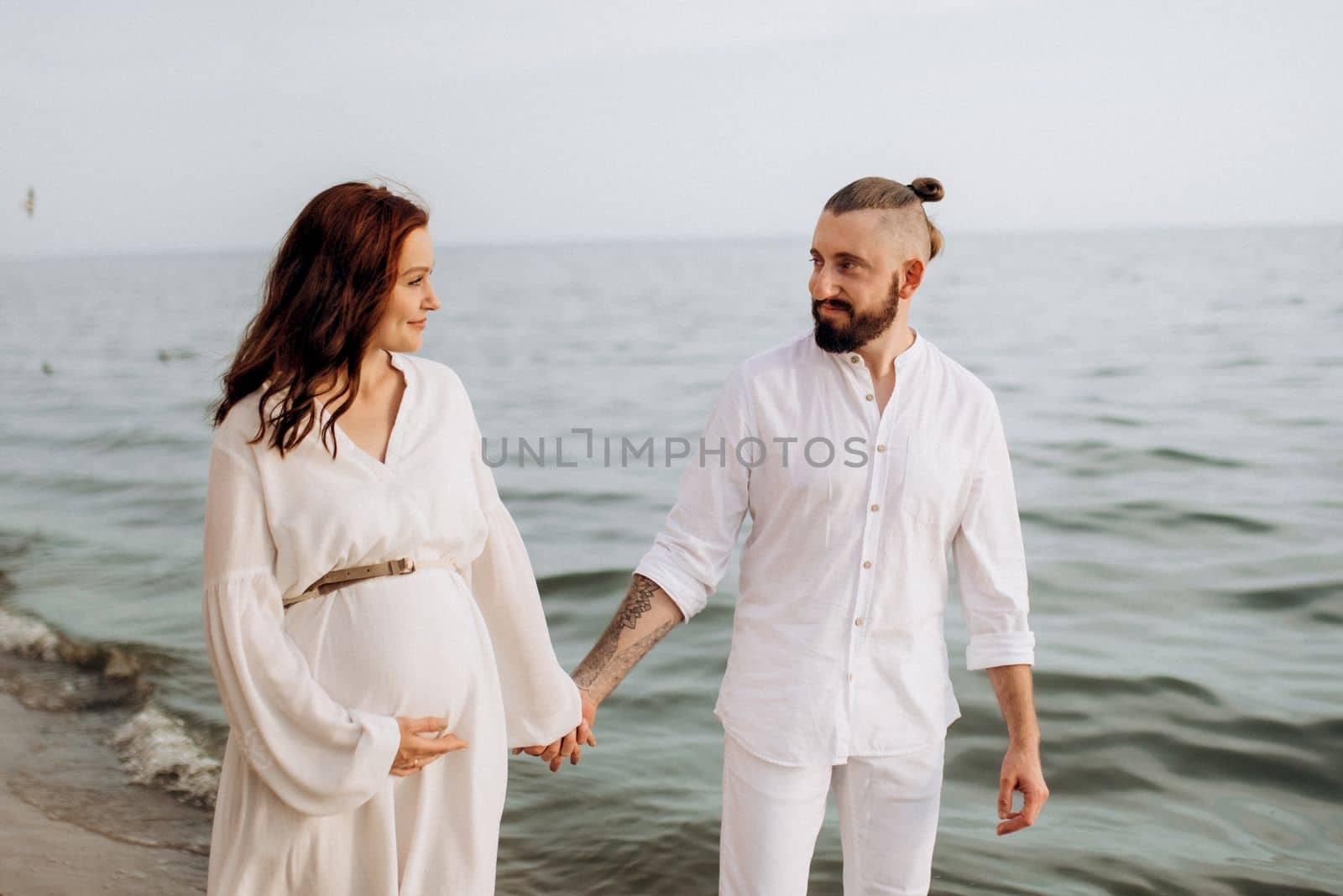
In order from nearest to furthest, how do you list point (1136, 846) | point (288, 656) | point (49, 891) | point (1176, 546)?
1. point (288, 656)
2. point (49, 891)
3. point (1136, 846)
4. point (1176, 546)

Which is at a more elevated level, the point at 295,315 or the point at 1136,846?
the point at 295,315

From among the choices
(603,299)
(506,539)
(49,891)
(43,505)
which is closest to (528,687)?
(506,539)

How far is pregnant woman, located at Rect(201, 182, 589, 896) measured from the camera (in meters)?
2.21

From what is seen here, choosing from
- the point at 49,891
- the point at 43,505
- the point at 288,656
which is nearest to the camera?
the point at 288,656

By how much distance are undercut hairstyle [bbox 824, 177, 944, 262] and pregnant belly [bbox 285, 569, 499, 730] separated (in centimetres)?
121

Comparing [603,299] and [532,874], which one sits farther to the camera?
[603,299]

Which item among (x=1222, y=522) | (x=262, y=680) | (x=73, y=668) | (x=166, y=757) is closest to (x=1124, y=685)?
(x=1222, y=522)

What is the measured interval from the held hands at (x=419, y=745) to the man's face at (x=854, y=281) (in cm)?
118

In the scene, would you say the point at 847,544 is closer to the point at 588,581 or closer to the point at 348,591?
the point at 348,591

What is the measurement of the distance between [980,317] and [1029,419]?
14600mm

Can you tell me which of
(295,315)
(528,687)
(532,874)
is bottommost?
(532,874)

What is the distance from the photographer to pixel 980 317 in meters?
29.8

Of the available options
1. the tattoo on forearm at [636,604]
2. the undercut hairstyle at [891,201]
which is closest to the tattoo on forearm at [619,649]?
the tattoo on forearm at [636,604]

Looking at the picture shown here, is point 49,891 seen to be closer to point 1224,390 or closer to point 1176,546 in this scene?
point 1176,546
